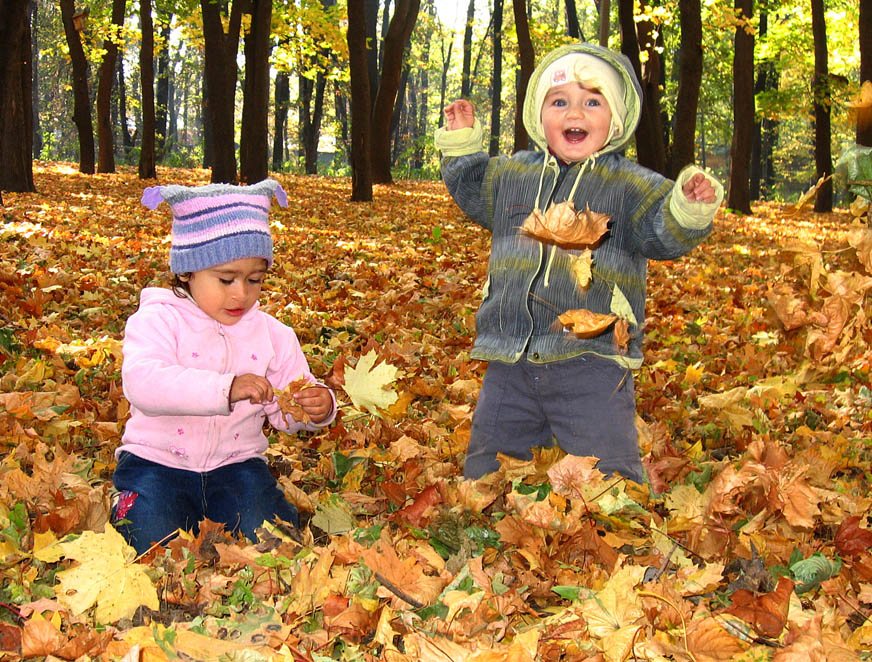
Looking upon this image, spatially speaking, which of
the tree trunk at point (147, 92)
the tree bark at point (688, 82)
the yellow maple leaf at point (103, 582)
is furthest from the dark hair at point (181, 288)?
the tree trunk at point (147, 92)

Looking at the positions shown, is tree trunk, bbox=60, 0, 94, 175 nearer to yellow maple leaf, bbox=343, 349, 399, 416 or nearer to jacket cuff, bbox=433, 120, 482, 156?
jacket cuff, bbox=433, 120, 482, 156

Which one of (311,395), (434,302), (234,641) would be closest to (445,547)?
(311,395)

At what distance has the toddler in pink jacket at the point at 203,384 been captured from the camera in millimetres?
2596

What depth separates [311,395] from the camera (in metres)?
2.70

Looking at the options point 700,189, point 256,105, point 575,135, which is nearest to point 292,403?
point 575,135

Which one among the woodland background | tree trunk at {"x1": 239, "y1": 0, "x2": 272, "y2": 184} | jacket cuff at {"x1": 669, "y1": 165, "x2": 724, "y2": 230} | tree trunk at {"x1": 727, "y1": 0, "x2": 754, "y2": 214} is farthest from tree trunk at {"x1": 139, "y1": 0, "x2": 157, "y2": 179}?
jacket cuff at {"x1": 669, "y1": 165, "x2": 724, "y2": 230}

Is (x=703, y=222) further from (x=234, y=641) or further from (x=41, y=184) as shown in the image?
(x=41, y=184)

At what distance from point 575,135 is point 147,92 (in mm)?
15979

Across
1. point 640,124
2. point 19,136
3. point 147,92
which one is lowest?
point 19,136

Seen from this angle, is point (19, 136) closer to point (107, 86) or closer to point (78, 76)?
point (78, 76)

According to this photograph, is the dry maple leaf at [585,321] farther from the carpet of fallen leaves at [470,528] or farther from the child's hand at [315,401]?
the child's hand at [315,401]

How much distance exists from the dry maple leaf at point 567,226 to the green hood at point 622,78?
46 cm

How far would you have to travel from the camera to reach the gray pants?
111 inches

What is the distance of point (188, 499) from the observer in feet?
9.18
